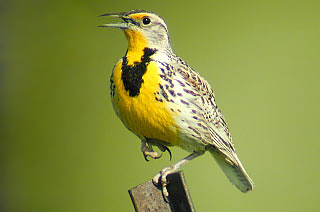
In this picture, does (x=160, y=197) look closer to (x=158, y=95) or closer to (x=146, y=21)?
(x=158, y=95)

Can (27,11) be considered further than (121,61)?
Yes

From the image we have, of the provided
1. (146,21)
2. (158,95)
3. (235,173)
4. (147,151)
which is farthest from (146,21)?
(235,173)

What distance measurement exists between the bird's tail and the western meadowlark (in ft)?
0.20

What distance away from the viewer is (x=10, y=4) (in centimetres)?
341

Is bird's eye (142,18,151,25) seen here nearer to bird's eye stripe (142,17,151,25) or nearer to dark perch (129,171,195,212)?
bird's eye stripe (142,17,151,25)

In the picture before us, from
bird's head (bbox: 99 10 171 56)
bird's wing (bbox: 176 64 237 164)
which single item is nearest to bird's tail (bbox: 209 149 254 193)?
bird's wing (bbox: 176 64 237 164)

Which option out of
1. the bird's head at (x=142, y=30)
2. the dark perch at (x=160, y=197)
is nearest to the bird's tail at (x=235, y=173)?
the bird's head at (x=142, y=30)

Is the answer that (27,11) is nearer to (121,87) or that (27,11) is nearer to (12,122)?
(12,122)

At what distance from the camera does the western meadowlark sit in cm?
163

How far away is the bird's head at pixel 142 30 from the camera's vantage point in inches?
65.9

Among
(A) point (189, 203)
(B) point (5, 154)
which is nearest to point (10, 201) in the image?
(B) point (5, 154)

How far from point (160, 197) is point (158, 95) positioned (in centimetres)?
37

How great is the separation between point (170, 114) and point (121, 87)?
15cm

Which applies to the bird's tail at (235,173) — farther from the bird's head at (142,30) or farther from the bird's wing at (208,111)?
the bird's head at (142,30)
